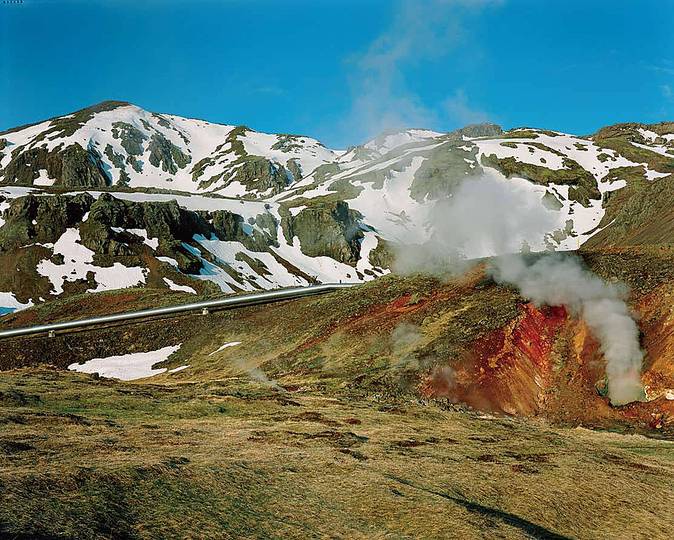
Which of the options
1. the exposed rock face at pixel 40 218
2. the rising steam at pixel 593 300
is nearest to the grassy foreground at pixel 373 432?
the rising steam at pixel 593 300

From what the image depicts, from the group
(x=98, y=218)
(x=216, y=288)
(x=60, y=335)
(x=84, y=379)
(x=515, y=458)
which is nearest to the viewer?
(x=515, y=458)

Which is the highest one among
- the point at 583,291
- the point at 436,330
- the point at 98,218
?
the point at 98,218

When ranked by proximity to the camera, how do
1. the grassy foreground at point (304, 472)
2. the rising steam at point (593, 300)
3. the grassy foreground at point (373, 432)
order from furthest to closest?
the rising steam at point (593, 300) → the grassy foreground at point (373, 432) → the grassy foreground at point (304, 472)

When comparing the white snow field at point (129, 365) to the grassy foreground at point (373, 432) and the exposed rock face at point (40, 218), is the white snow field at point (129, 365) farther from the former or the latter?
the exposed rock face at point (40, 218)

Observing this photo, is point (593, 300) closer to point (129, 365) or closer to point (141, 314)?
point (129, 365)

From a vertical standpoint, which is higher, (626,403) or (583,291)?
(583,291)

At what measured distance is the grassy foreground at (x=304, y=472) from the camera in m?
14.9

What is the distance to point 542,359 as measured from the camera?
46594 mm

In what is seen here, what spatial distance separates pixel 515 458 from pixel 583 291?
30.9 metres

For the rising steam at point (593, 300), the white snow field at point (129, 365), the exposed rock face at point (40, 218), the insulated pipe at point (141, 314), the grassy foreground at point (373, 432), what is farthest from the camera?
the exposed rock face at point (40, 218)

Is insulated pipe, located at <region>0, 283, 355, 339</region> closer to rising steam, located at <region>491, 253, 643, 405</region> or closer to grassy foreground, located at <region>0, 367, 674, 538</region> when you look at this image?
rising steam, located at <region>491, 253, 643, 405</region>

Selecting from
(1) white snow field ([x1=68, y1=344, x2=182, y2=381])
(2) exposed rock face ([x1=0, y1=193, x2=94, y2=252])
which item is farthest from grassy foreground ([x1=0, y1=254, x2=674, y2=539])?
(2) exposed rock face ([x1=0, y1=193, x2=94, y2=252])

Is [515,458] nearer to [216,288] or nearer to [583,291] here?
[583,291]

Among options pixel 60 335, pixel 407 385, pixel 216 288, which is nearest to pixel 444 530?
pixel 407 385
